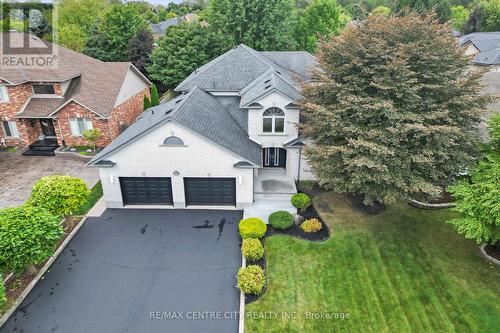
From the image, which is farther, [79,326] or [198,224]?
[198,224]

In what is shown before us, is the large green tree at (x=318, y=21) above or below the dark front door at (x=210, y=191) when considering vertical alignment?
above

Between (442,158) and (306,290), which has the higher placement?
(442,158)

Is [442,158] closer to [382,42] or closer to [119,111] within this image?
[382,42]

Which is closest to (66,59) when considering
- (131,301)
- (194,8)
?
(131,301)

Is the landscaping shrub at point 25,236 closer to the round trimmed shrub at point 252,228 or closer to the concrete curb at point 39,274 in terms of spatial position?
the concrete curb at point 39,274

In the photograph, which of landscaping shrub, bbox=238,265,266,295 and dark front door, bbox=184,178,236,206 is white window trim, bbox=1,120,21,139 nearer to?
dark front door, bbox=184,178,236,206

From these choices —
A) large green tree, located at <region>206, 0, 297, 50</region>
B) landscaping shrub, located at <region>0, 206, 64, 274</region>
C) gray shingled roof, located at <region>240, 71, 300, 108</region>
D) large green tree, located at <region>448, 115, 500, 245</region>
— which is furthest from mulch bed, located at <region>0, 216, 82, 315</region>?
large green tree, located at <region>206, 0, 297, 50</region>

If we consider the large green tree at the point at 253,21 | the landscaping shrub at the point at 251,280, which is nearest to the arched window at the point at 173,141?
the landscaping shrub at the point at 251,280
